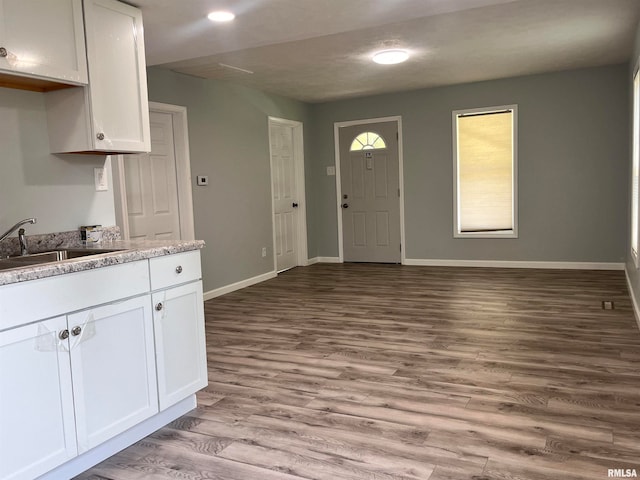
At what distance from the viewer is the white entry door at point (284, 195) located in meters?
7.13

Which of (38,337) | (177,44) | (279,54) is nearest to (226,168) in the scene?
(279,54)

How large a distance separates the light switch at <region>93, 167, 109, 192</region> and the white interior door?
1764 mm

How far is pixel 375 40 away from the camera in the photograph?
15.1 feet

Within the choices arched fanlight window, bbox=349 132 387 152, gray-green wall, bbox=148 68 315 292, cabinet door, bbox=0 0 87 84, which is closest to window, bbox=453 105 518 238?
arched fanlight window, bbox=349 132 387 152

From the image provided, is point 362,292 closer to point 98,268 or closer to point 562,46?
point 562,46

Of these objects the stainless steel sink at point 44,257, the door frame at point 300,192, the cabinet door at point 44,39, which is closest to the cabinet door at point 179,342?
the stainless steel sink at point 44,257

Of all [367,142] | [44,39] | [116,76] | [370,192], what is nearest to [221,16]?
[116,76]

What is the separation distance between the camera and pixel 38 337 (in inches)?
75.1

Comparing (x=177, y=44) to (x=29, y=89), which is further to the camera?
(x=177, y=44)

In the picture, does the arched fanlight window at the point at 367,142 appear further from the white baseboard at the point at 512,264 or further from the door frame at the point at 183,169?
the door frame at the point at 183,169

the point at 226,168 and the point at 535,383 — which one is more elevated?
the point at 226,168

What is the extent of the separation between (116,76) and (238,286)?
143 inches

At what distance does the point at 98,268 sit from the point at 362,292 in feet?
12.5

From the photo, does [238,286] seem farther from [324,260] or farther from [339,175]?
[339,175]
